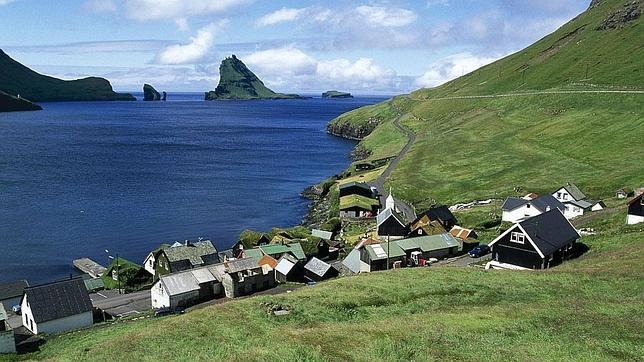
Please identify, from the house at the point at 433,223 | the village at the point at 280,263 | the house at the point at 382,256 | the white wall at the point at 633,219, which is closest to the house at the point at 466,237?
the village at the point at 280,263

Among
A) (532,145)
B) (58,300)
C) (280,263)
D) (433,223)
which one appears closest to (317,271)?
(280,263)

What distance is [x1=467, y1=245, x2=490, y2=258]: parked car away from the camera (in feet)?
209

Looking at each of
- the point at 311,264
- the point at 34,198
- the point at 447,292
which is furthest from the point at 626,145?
the point at 34,198

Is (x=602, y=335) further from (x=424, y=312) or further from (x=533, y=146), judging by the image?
(x=533, y=146)

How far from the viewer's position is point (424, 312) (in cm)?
3656

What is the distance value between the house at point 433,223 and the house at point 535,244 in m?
19.0

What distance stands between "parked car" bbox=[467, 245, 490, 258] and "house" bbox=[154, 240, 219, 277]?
33311 mm

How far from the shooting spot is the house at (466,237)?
70.1m

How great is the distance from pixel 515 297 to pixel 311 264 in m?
28.8

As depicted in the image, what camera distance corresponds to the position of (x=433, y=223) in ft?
246

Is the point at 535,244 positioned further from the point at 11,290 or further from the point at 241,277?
the point at 11,290

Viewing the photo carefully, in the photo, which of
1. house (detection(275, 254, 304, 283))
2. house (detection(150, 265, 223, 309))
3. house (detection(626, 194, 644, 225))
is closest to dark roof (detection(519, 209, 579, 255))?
house (detection(626, 194, 644, 225))

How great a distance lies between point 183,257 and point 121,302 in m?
11.5

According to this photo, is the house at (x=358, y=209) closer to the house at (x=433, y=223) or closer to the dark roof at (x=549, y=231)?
the house at (x=433, y=223)
